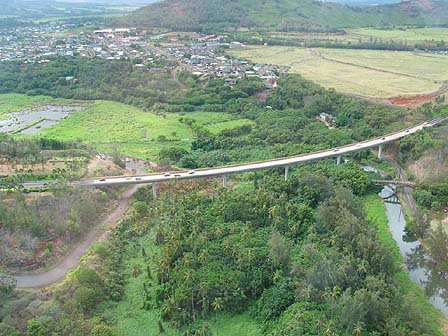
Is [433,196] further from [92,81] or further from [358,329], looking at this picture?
[92,81]

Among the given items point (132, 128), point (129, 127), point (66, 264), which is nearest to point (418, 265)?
point (66, 264)

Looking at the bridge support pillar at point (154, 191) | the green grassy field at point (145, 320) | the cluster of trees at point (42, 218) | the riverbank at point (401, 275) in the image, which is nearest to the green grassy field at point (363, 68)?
the riverbank at point (401, 275)

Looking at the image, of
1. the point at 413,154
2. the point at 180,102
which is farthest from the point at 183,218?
the point at 180,102

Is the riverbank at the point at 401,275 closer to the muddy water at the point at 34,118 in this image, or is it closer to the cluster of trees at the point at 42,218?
the cluster of trees at the point at 42,218

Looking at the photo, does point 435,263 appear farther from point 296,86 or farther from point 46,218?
point 296,86

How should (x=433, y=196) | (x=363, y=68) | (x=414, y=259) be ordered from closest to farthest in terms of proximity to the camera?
1. (x=414, y=259)
2. (x=433, y=196)
3. (x=363, y=68)
